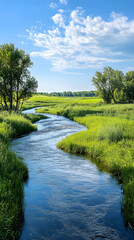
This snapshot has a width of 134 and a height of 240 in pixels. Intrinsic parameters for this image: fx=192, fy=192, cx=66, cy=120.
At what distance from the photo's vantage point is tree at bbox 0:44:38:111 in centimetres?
3594

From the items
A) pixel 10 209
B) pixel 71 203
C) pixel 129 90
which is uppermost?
pixel 129 90

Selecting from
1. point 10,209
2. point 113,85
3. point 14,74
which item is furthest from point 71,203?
point 113,85

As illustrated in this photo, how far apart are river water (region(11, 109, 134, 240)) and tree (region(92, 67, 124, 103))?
5812 centimetres

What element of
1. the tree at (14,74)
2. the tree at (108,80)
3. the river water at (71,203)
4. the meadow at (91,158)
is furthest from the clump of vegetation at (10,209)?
the tree at (108,80)

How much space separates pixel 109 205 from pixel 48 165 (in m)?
5.66

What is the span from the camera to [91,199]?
26.2 feet

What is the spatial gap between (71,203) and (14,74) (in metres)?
33.8

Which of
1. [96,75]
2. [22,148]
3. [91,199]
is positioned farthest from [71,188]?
[96,75]

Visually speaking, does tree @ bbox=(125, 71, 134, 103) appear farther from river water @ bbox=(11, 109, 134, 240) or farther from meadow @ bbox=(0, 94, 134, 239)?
river water @ bbox=(11, 109, 134, 240)

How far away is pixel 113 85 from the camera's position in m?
67.0

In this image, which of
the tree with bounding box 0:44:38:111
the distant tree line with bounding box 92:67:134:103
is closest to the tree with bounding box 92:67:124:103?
the distant tree line with bounding box 92:67:134:103

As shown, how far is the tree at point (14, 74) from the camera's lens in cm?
3594

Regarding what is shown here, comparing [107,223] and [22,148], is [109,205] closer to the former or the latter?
[107,223]

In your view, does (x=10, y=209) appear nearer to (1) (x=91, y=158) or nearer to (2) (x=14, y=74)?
(1) (x=91, y=158)
